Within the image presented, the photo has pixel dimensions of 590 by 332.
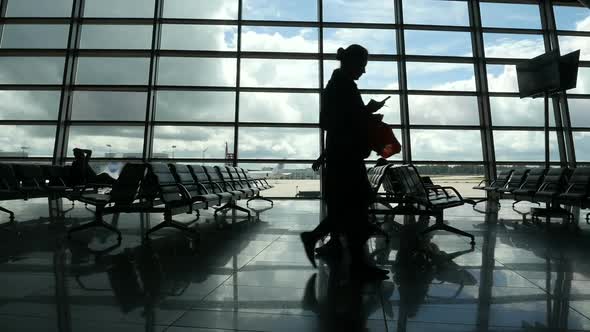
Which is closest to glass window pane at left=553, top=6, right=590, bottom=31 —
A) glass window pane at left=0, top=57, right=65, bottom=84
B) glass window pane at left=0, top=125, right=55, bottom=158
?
glass window pane at left=0, top=57, right=65, bottom=84

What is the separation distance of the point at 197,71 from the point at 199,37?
0.94 metres

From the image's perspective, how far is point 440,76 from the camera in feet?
30.6

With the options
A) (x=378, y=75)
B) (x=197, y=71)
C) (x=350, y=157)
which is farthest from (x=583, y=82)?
(x=350, y=157)

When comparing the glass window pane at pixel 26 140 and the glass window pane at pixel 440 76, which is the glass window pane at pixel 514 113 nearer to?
the glass window pane at pixel 440 76

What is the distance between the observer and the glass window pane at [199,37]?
9273 mm

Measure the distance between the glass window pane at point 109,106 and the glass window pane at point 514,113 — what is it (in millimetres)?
8467

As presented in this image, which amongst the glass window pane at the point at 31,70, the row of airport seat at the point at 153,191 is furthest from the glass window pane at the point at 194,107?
the row of airport seat at the point at 153,191

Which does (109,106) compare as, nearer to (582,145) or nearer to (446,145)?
(446,145)

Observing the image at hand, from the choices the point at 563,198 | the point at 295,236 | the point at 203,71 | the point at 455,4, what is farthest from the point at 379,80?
the point at 295,236

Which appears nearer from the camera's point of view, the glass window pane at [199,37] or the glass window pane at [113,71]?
the glass window pane at [113,71]

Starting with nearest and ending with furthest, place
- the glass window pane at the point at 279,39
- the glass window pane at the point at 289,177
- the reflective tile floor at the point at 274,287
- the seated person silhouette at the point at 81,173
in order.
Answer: the reflective tile floor at the point at 274,287 → the seated person silhouette at the point at 81,173 → the glass window pane at the point at 289,177 → the glass window pane at the point at 279,39

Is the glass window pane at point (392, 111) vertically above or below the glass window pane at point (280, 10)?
below

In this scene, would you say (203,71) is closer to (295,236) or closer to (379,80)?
(379,80)

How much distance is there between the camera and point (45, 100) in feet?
29.8
